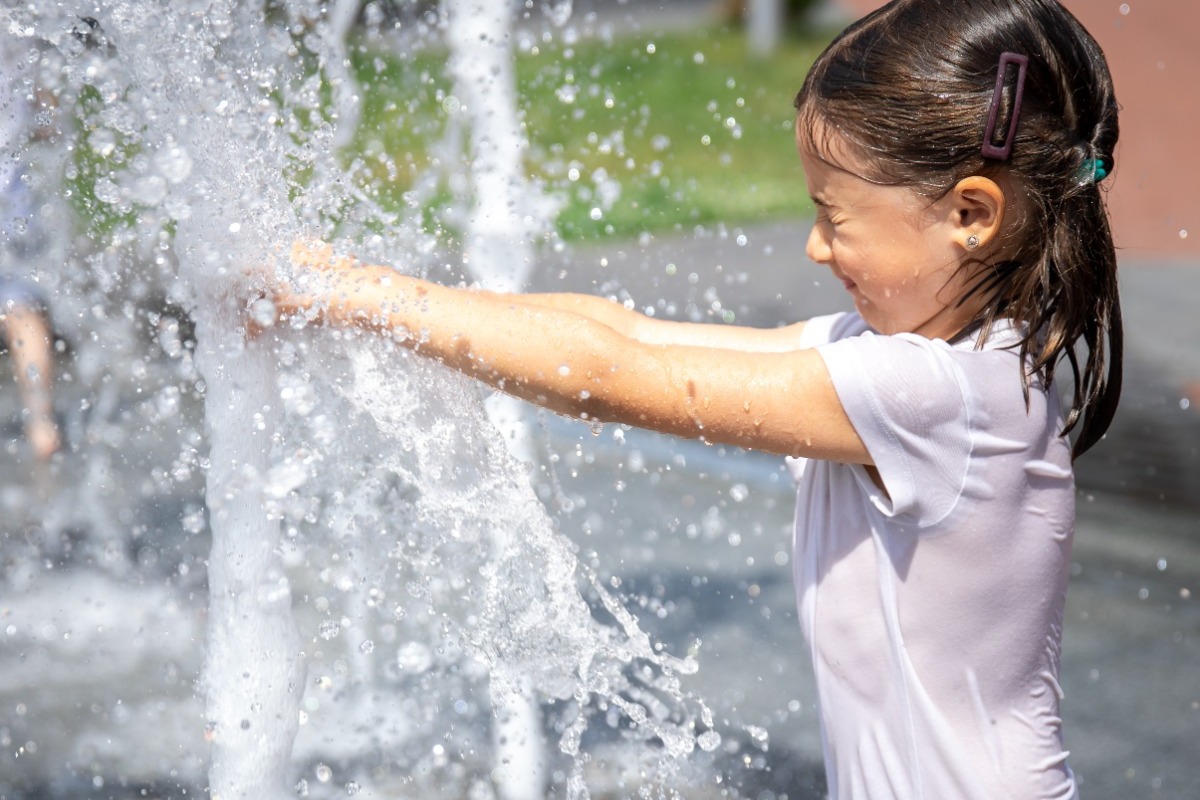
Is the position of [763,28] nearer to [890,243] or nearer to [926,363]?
[890,243]

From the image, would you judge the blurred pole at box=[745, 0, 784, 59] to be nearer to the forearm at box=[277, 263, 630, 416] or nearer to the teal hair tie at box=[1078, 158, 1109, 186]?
the teal hair tie at box=[1078, 158, 1109, 186]

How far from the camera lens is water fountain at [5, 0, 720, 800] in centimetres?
176

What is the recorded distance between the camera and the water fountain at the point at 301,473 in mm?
1759

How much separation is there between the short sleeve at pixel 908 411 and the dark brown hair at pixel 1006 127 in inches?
4.5

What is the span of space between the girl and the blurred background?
1.51 ft

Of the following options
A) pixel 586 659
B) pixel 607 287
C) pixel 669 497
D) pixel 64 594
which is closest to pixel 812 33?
pixel 607 287

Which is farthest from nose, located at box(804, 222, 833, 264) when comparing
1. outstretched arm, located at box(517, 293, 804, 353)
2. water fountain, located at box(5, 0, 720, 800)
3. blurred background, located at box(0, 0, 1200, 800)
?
blurred background, located at box(0, 0, 1200, 800)

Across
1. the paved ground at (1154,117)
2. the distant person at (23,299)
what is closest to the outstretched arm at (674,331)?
the distant person at (23,299)

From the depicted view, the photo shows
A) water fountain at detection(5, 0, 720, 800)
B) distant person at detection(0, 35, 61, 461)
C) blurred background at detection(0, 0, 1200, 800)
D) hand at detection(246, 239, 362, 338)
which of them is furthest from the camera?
distant person at detection(0, 35, 61, 461)

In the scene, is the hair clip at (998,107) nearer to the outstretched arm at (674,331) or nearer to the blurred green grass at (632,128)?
the outstretched arm at (674,331)

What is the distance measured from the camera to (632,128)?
11.1 m

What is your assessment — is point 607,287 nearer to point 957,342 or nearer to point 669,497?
point 669,497

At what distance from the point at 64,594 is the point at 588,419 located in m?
2.66

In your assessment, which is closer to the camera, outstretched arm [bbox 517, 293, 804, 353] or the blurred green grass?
outstretched arm [bbox 517, 293, 804, 353]
